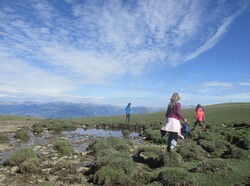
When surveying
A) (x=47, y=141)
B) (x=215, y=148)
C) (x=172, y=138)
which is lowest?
(x=215, y=148)

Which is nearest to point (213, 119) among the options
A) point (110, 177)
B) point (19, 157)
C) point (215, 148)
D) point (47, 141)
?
point (47, 141)

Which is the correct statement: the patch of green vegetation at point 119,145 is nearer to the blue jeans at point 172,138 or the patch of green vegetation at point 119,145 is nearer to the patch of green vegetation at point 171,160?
the blue jeans at point 172,138

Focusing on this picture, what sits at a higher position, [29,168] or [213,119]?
[213,119]

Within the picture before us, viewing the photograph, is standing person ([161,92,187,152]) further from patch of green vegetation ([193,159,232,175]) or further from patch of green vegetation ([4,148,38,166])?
patch of green vegetation ([4,148,38,166])

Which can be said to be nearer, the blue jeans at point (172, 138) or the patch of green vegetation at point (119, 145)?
the blue jeans at point (172, 138)

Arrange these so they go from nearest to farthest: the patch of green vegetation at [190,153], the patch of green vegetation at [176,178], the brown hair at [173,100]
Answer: the patch of green vegetation at [176,178] < the brown hair at [173,100] < the patch of green vegetation at [190,153]

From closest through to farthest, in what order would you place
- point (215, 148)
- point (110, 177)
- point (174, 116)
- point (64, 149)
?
point (110, 177), point (174, 116), point (215, 148), point (64, 149)

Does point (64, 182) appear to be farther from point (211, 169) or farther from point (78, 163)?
point (211, 169)

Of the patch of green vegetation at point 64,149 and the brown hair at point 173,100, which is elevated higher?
the brown hair at point 173,100

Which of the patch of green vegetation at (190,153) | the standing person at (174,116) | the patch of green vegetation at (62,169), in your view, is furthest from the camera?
the patch of green vegetation at (190,153)

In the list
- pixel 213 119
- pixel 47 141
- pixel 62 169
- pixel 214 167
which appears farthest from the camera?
pixel 213 119

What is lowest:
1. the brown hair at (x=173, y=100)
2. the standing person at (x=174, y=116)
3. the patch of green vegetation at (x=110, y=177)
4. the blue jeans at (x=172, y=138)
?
the patch of green vegetation at (x=110, y=177)

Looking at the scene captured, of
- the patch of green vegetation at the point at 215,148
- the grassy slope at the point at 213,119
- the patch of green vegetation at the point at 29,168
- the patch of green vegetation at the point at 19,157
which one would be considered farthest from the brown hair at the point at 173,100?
the grassy slope at the point at 213,119

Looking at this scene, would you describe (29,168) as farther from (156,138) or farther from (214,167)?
(156,138)
